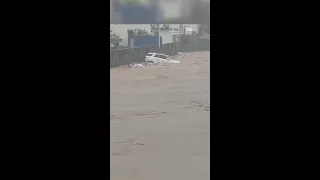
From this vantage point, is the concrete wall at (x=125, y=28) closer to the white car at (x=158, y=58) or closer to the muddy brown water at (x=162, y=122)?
the muddy brown water at (x=162, y=122)

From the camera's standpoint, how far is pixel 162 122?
510 cm

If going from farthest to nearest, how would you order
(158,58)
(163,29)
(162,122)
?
(158,58) → (163,29) → (162,122)

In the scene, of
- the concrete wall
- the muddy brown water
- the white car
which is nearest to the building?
the concrete wall

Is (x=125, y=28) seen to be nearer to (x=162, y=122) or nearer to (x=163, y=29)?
(x=163, y=29)

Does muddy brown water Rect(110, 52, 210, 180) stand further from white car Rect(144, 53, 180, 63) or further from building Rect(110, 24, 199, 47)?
building Rect(110, 24, 199, 47)

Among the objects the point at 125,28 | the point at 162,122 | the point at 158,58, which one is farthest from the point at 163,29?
the point at 162,122

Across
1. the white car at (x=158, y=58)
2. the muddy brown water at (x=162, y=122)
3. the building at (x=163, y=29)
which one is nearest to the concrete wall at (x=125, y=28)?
the building at (x=163, y=29)
